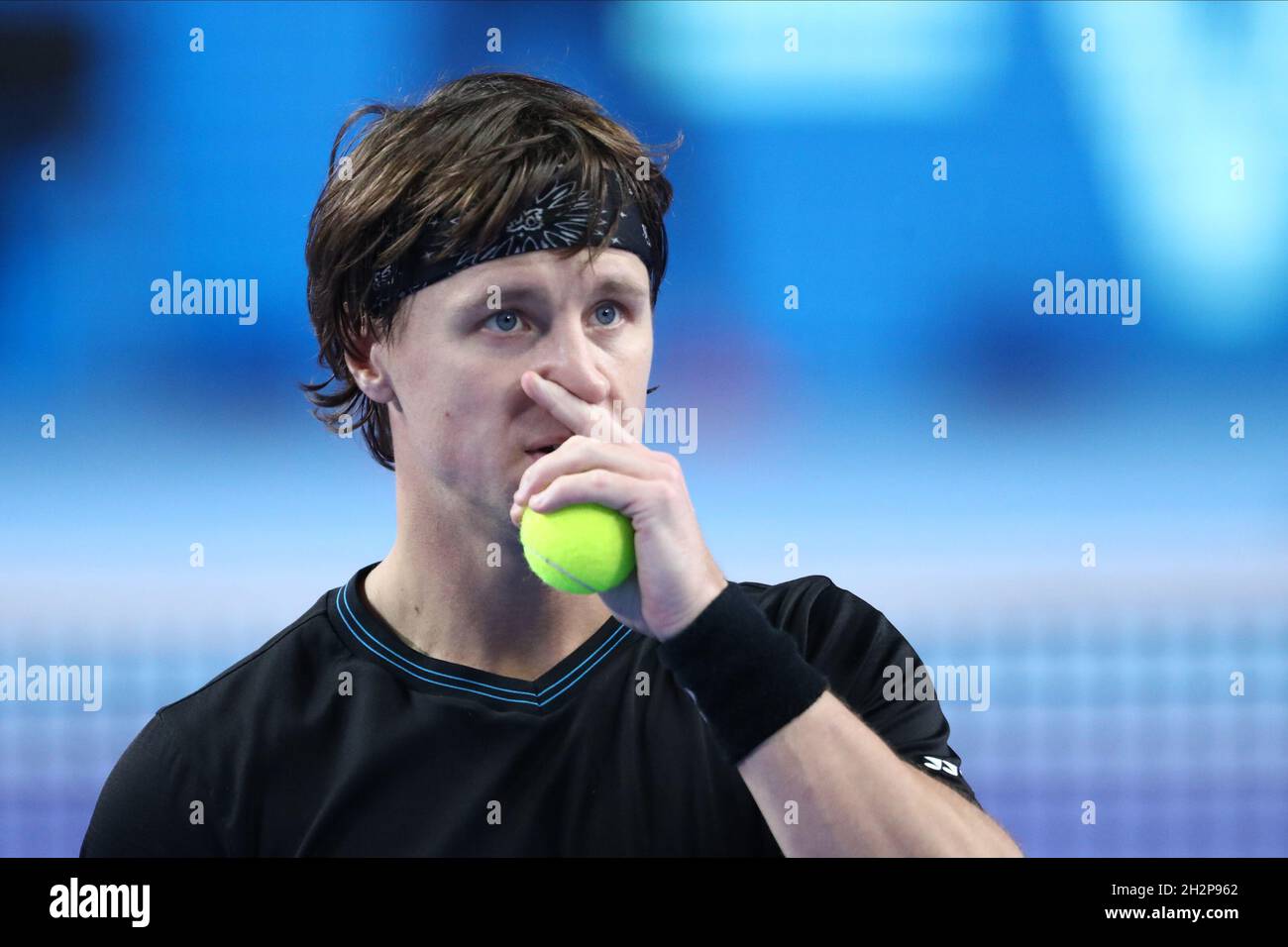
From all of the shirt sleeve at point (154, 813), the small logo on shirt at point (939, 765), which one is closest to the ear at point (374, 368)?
the shirt sleeve at point (154, 813)

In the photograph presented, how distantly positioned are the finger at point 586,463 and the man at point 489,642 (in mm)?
112

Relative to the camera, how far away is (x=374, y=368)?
241 cm

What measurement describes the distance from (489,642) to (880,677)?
719 millimetres

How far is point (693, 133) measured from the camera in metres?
2.73

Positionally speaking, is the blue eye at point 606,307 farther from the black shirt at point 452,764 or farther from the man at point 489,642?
the black shirt at point 452,764

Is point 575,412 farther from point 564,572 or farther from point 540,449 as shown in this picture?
point 564,572

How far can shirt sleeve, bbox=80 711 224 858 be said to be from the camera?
2193mm

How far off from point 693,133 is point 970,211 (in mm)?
633

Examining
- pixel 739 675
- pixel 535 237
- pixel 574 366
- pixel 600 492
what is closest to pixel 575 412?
pixel 574 366

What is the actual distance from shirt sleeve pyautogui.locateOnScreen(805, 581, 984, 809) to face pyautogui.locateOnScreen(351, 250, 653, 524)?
551 millimetres

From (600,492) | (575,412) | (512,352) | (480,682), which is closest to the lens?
(600,492)

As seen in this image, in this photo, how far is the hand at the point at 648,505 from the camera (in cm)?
181
